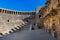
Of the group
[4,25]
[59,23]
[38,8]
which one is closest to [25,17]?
[38,8]

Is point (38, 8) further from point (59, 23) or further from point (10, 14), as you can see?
point (59, 23)

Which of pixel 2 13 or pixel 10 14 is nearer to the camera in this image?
pixel 2 13

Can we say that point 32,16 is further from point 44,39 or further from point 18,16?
point 44,39

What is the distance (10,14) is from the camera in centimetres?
3856

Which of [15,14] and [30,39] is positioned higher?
[15,14]

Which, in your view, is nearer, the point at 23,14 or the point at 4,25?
the point at 4,25

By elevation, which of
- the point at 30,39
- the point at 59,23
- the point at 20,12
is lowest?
the point at 30,39

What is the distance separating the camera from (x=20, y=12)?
1649 inches

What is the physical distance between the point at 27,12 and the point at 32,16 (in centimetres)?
275

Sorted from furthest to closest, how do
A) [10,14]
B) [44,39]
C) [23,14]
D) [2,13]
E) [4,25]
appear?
[23,14], [10,14], [2,13], [4,25], [44,39]

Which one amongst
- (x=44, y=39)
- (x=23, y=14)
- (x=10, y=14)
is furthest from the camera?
(x=23, y=14)

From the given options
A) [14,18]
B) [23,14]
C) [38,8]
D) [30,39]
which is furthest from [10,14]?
[30,39]

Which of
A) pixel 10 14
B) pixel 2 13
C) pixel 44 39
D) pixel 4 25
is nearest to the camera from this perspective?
pixel 44 39

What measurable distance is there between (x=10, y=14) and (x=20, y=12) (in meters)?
4.13
